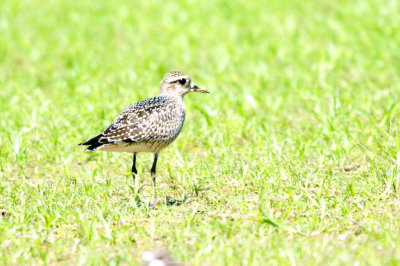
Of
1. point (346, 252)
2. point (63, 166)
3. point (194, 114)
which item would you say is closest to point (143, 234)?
point (346, 252)

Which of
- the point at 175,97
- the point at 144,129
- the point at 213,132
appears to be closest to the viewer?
the point at 144,129

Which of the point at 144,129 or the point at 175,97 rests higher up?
the point at 175,97

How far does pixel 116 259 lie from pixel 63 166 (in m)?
3.22

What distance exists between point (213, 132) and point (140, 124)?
2.30 meters

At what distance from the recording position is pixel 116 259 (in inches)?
241

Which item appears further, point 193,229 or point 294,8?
point 294,8

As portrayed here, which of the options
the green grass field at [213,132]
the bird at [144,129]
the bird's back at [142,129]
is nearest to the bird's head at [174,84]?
the bird at [144,129]

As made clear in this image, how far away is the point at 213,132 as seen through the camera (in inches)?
402

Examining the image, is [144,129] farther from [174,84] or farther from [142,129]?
[174,84]

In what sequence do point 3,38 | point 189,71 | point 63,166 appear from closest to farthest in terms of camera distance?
point 63,166, point 189,71, point 3,38

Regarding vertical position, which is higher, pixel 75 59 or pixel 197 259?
pixel 75 59

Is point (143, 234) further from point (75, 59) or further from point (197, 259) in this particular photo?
point (75, 59)

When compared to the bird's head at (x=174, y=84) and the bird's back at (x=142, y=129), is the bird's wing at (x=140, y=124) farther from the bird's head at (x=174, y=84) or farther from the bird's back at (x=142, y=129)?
the bird's head at (x=174, y=84)

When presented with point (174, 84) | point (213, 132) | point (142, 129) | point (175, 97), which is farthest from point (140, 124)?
point (213, 132)
